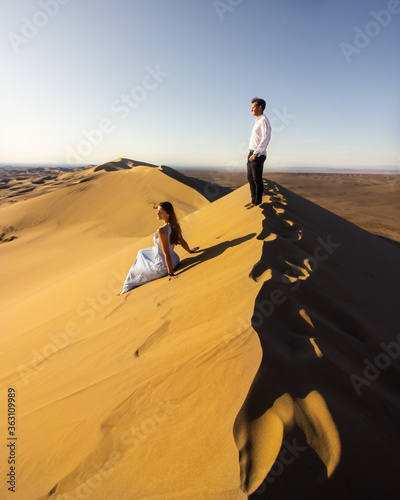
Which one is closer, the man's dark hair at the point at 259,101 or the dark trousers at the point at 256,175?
the man's dark hair at the point at 259,101

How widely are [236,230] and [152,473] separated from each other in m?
3.12

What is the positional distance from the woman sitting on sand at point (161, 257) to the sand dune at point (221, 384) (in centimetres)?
18

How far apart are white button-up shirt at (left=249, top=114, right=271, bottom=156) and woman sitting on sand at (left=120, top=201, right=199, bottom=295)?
184 cm

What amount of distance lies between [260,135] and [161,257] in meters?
2.51

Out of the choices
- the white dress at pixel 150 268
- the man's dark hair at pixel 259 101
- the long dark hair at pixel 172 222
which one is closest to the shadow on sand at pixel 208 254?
the white dress at pixel 150 268

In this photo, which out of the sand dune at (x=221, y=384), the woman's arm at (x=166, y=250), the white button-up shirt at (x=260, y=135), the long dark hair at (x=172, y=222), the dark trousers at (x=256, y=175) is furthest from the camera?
the dark trousers at (x=256, y=175)

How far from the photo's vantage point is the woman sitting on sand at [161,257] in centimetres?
312

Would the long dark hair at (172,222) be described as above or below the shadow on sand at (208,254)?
above

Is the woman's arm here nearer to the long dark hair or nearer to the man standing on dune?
the long dark hair

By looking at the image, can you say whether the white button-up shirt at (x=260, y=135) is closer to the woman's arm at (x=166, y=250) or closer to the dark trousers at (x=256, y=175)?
the dark trousers at (x=256, y=175)

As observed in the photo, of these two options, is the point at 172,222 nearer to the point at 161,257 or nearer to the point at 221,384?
the point at 161,257

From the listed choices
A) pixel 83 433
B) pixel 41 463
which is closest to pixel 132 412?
pixel 83 433

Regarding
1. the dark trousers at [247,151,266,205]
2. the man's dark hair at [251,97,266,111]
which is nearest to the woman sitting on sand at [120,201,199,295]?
the dark trousers at [247,151,266,205]

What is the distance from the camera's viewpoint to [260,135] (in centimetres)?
406
